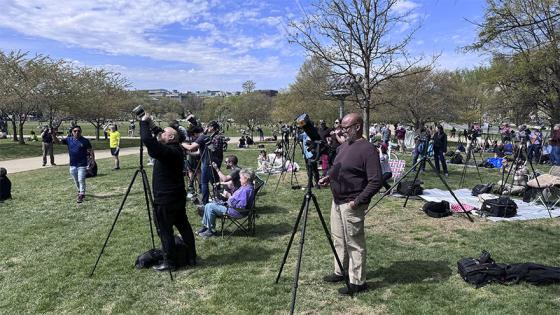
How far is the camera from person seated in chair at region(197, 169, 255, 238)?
23.1 ft

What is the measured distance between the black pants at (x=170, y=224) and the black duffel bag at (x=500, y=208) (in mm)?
6257

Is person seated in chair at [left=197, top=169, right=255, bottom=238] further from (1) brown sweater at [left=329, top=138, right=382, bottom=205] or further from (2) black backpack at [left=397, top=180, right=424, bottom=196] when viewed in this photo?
(2) black backpack at [left=397, top=180, right=424, bottom=196]

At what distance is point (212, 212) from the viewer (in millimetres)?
7094

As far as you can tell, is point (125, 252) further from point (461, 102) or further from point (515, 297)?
point (461, 102)

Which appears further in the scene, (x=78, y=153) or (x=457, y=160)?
(x=457, y=160)

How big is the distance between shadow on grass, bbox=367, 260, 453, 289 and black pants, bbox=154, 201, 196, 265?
2541 millimetres

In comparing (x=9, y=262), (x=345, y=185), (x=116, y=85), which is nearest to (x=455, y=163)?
(x=345, y=185)

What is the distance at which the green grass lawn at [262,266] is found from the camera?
4.68 m

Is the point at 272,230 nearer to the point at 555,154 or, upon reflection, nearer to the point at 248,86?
the point at 555,154

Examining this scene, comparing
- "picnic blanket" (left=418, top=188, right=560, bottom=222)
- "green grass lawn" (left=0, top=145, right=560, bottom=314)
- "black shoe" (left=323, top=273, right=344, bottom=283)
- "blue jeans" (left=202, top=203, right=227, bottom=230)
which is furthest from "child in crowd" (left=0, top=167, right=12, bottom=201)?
"picnic blanket" (left=418, top=188, right=560, bottom=222)

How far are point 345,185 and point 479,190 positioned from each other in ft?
25.9

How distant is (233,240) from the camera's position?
703 cm

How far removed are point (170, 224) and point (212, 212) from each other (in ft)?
5.14

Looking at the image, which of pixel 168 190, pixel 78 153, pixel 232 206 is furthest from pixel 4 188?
pixel 168 190
